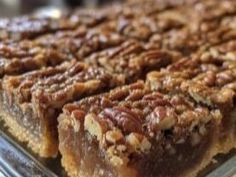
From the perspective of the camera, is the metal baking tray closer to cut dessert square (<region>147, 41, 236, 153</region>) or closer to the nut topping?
cut dessert square (<region>147, 41, 236, 153</region>)

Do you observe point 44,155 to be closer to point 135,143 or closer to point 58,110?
point 58,110

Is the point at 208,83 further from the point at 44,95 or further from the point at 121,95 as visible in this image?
the point at 44,95

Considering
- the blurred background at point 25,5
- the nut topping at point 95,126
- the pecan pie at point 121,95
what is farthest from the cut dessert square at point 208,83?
the blurred background at point 25,5

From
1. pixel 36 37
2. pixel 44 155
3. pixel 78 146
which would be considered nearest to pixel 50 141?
pixel 44 155

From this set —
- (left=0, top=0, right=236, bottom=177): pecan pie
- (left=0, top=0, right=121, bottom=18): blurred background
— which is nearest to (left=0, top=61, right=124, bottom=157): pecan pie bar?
(left=0, top=0, right=236, bottom=177): pecan pie

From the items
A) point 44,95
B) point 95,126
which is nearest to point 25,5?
point 44,95

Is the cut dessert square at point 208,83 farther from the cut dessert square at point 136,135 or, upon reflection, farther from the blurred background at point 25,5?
the blurred background at point 25,5
